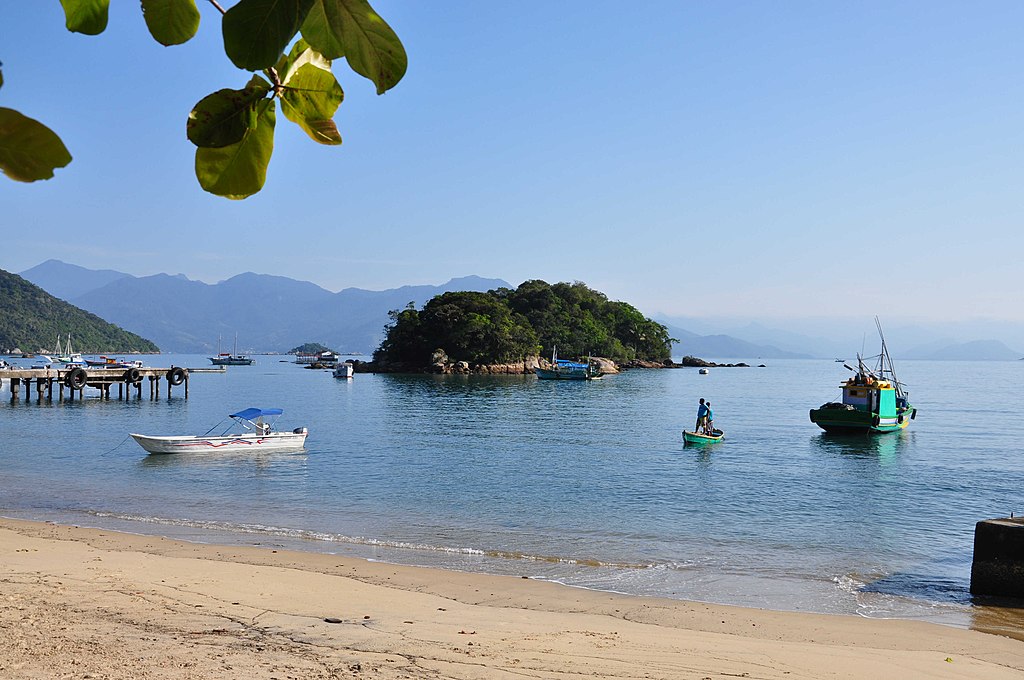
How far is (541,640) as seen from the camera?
8.83 meters

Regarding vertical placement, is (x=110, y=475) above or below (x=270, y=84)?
below

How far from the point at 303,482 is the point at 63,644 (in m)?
16.9

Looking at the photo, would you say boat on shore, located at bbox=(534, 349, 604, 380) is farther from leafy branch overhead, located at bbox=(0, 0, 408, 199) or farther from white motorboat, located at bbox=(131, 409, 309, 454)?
leafy branch overhead, located at bbox=(0, 0, 408, 199)

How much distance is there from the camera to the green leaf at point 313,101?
→ 0.99 m

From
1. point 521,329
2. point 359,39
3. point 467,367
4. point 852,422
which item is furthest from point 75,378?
point 521,329

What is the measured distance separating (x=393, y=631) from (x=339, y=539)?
7975mm

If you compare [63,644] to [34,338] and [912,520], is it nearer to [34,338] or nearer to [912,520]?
[912,520]

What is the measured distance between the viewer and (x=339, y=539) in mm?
16469

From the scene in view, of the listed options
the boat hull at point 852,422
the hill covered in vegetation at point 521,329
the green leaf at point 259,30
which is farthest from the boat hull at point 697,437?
the hill covered in vegetation at point 521,329

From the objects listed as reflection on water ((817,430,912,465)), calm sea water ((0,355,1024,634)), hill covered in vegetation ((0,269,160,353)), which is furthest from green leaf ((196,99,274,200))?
hill covered in vegetation ((0,269,160,353))

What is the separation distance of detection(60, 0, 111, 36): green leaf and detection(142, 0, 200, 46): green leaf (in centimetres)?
7

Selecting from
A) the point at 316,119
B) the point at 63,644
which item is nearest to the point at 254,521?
the point at 63,644

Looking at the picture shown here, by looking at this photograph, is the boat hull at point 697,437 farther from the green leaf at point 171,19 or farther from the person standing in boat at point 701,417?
the green leaf at point 171,19

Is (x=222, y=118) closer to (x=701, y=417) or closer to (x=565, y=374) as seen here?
(x=701, y=417)
